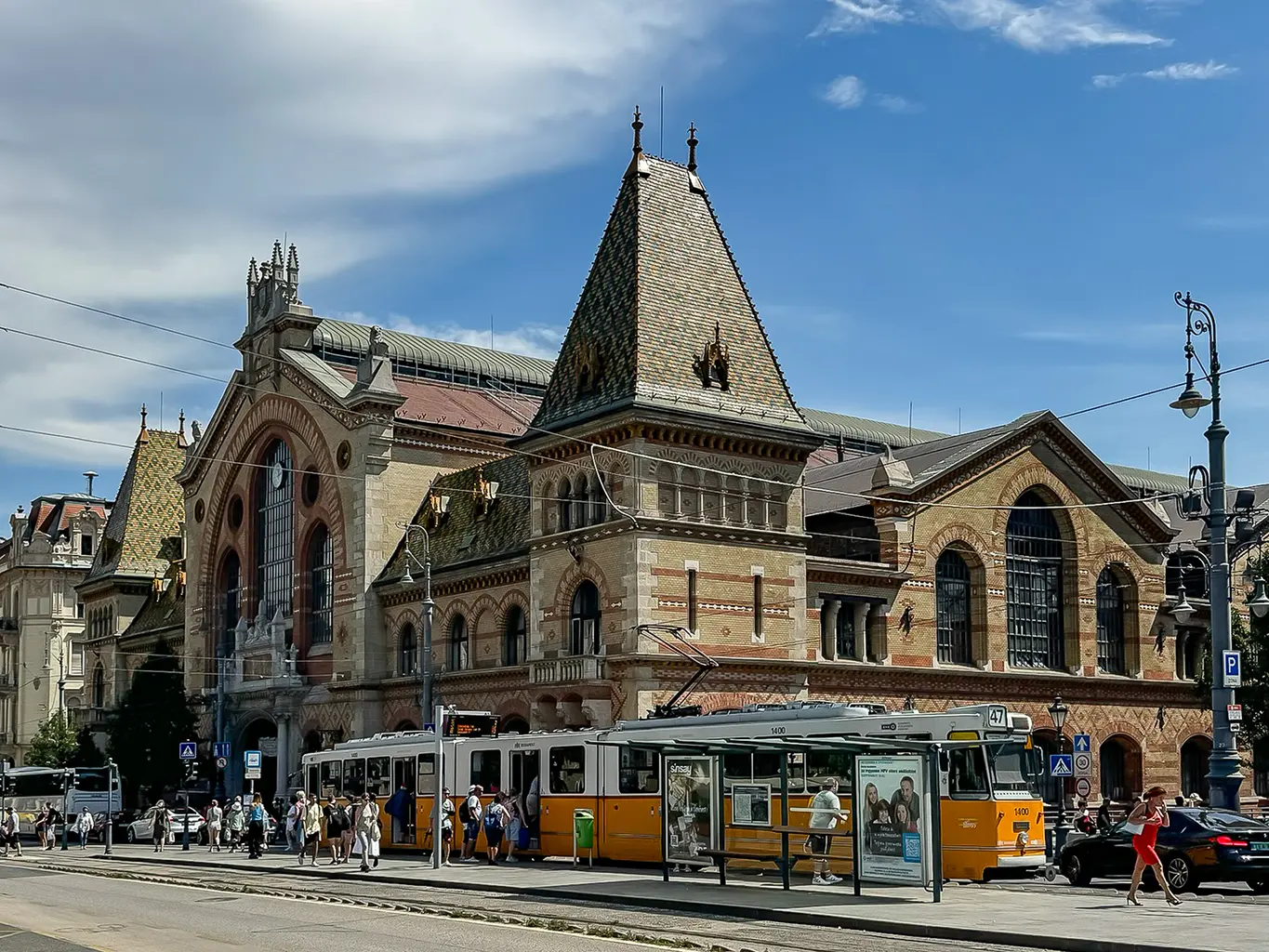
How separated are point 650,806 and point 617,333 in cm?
1680

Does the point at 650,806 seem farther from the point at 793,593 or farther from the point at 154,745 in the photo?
the point at 154,745

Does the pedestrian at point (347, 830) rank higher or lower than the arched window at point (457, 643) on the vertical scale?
lower

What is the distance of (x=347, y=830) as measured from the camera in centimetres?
3994

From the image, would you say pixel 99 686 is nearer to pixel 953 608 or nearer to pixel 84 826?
pixel 84 826

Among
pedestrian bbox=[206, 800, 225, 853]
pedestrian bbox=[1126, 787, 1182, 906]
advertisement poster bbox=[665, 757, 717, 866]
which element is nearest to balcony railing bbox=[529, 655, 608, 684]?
pedestrian bbox=[206, 800, 225, 853]

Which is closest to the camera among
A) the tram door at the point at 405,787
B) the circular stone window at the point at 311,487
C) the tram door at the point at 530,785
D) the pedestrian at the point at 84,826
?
the tram door at the point at 530,785

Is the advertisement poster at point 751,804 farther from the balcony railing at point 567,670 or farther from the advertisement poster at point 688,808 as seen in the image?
the balcony railing at point 567,670

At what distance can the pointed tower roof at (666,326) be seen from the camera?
1793 inches

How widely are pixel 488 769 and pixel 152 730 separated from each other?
3193 centimetres

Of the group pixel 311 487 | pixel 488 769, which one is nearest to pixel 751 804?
pixel 488 769

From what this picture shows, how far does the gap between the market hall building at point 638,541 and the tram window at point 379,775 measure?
22 centimetres

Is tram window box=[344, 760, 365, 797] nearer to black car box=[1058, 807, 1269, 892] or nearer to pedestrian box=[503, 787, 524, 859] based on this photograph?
pedestrian box=[503, 787, 524, 859]

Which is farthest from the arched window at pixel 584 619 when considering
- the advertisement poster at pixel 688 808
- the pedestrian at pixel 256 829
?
the advertisement poster at pixel 688 808

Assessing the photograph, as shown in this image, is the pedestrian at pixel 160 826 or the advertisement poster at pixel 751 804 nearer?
the advertisement poster at pixel 751 804
